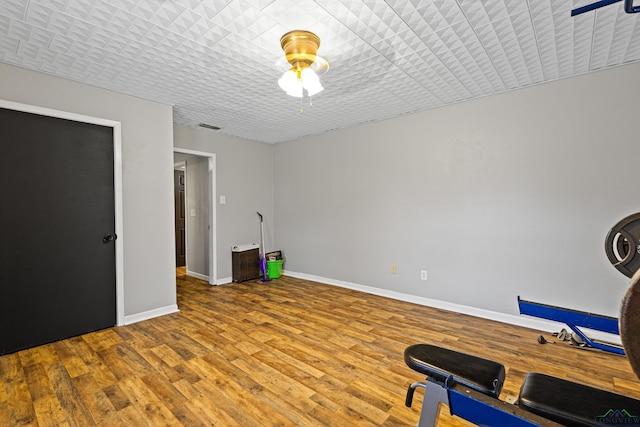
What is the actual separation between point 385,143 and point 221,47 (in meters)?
2.51

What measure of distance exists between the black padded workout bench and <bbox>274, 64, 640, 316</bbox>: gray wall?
85.7 inches

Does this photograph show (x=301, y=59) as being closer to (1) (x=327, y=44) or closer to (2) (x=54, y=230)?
(1) (x=327, y=44)

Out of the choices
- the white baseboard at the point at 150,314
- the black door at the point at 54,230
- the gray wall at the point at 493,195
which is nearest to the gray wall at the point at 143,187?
the white baseboard at the point at 150,314

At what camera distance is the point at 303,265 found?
5.25m

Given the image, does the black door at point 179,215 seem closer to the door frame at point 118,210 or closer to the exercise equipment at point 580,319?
the door frame at point 118,210

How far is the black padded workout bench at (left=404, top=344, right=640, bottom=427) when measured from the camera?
41.7 inches

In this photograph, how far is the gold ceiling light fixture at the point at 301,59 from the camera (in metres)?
2.07

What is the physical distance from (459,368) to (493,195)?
250 cm

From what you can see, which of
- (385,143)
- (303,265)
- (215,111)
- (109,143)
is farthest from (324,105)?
(303,265)

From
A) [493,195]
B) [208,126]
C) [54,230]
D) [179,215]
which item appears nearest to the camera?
[54,230]

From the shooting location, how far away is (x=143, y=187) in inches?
131

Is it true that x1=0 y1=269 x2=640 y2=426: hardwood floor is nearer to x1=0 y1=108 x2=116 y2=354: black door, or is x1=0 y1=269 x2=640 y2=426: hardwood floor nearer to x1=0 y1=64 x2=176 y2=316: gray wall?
x1=0 y1=108 x2=116 y2=354: black door

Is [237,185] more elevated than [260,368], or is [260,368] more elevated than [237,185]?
[237,185]

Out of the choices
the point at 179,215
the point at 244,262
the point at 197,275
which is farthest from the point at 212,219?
the point at 179,215
